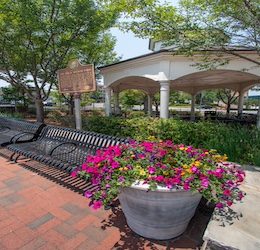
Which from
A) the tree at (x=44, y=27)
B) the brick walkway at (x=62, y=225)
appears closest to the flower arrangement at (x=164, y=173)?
the brick walkway at (x=62, y=225)

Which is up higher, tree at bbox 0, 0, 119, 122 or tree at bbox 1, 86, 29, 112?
tree at bbox 0, 0, 119, 122

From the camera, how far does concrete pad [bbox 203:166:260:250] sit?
6.29 feet

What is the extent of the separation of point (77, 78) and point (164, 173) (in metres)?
4.56

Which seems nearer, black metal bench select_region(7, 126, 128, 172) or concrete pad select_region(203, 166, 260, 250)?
concrete pad select_region(203, 166, 260, 250)

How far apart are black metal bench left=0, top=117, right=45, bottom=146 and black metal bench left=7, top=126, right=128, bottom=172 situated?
0.44 metres

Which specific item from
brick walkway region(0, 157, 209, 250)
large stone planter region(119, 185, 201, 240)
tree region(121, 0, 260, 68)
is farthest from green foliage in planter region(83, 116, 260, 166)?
tree region(121, 0, 260, 68)

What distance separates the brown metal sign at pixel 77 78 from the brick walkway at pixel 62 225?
2.97m

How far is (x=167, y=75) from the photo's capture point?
789 cm

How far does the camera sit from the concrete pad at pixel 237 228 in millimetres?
1917

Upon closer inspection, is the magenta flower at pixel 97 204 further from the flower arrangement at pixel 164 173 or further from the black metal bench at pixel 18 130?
the black metal bench at pixel 18 130

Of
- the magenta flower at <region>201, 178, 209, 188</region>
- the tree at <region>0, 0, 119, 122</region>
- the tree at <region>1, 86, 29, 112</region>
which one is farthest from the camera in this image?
the tree at <region>1, 86, 29, 112</region>

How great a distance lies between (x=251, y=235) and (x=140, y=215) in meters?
1.17

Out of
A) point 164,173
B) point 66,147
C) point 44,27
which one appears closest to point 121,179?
point 164,173

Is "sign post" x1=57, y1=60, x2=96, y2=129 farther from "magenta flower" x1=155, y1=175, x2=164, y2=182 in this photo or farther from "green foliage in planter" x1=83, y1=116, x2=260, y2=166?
"magenta flower" x1=155, y1=175, x2=164, y2=182
